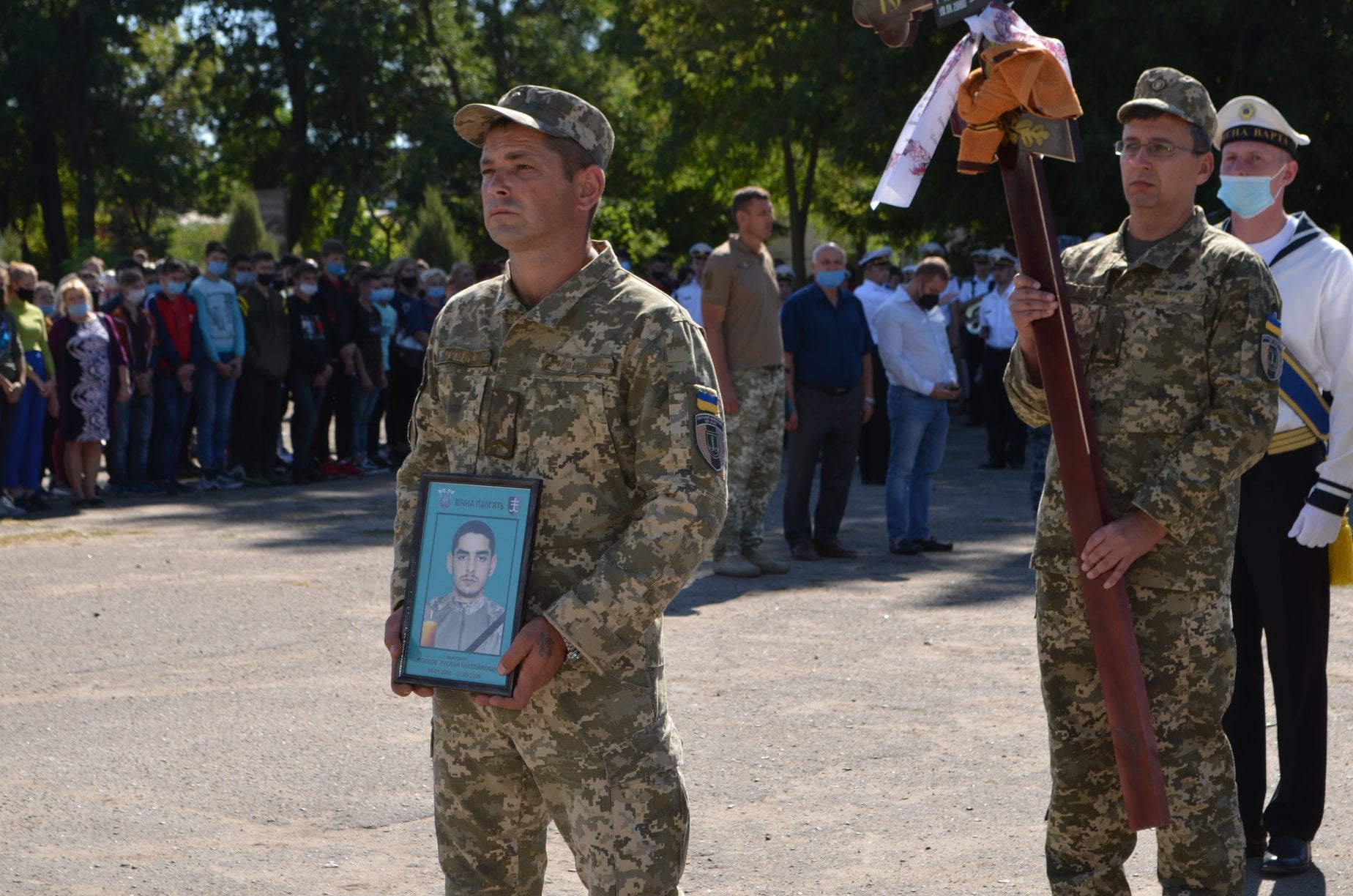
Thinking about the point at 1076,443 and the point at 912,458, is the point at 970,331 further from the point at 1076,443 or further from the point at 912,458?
the point at 1076,443

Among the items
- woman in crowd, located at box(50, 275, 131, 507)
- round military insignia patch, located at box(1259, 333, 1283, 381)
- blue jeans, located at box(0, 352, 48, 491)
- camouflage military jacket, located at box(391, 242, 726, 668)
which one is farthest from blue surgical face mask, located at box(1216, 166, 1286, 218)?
woman in crowd, located at box(50, 275, 131, 507)

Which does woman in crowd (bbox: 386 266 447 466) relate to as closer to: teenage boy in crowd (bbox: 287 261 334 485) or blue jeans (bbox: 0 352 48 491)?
teenage boy in crowd (bbox: 287 261 334 485)

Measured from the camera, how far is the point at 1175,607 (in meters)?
3.72

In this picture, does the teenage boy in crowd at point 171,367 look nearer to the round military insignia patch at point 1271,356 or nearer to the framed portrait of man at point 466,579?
the framed portrait of man at point 466,579

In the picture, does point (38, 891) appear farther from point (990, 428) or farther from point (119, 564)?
point (990, 428)

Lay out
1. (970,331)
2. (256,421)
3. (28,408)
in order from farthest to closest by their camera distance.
→ (970,331)
(256,421)
(28,408)

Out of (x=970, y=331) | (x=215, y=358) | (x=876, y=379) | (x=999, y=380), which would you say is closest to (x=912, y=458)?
(x=876, y=379)

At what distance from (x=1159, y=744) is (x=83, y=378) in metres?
10.8

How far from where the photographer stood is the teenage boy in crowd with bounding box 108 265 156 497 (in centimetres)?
1336

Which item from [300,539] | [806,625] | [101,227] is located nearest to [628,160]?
[101,227]

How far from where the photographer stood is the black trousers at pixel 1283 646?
15.1ft

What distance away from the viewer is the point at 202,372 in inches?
555

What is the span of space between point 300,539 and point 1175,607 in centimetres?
848

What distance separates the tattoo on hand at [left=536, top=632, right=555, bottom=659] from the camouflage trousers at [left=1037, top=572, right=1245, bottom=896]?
1.46 meters
